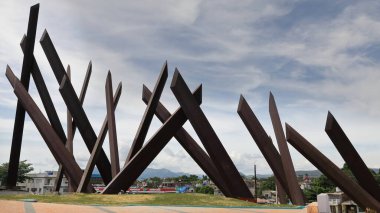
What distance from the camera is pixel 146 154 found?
1496cm

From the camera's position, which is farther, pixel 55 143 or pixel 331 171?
pixel 55 143

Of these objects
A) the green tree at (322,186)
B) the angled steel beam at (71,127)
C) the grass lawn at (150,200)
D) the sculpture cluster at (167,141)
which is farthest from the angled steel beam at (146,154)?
the green tree at (322,186)

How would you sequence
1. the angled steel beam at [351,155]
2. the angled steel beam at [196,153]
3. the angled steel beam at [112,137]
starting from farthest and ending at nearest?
the angled steel beam at [112,137], the angled steel beam at [196,153], the angled steel beam at [351,155]

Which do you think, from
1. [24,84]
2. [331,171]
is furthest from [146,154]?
[24,84]

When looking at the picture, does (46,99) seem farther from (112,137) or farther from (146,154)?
(146,154)

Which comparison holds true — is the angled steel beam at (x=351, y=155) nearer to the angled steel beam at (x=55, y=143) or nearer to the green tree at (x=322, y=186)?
the angled steel beam at (x=55, y=143)

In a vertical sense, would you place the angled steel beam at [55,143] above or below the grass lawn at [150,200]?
above

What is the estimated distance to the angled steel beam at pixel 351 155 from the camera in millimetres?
14008

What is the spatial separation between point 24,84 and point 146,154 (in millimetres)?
9102

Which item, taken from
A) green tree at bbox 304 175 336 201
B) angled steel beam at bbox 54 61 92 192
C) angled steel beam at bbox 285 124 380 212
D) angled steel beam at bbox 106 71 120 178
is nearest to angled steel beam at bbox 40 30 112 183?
angled steel beam at bbox 106 71 120 178

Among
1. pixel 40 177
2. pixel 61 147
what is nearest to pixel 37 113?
pixel 61 147

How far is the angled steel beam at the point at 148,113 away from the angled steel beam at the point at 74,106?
248 cm

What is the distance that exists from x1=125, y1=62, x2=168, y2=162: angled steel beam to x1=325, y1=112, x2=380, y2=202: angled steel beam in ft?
24.1

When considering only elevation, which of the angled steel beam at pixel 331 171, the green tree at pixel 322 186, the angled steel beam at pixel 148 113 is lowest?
the green tree at pixel 322 186
